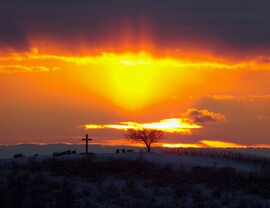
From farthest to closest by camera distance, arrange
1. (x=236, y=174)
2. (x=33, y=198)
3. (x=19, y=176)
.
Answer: (x=236, y=174), (x=19, y=176), (x=33, y=198)

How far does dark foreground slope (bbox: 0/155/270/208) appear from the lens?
4106 centimetres

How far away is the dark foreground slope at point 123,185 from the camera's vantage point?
41.1 meters

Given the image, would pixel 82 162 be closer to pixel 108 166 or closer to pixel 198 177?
pixel 108 166

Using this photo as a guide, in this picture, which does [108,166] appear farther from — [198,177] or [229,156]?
[229,156]

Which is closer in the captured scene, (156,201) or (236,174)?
(156,201)

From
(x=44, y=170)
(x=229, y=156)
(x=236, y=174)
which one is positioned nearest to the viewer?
(x=44, y=170)

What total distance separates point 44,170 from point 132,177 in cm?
689

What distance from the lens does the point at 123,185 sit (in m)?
45.2

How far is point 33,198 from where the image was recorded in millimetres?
40656

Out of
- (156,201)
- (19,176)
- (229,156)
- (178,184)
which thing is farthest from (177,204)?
(229,156)

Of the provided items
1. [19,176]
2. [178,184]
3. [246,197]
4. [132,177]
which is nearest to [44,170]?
[19,176]

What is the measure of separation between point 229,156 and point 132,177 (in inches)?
1314

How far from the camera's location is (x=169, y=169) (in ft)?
171

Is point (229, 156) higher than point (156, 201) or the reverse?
higher
